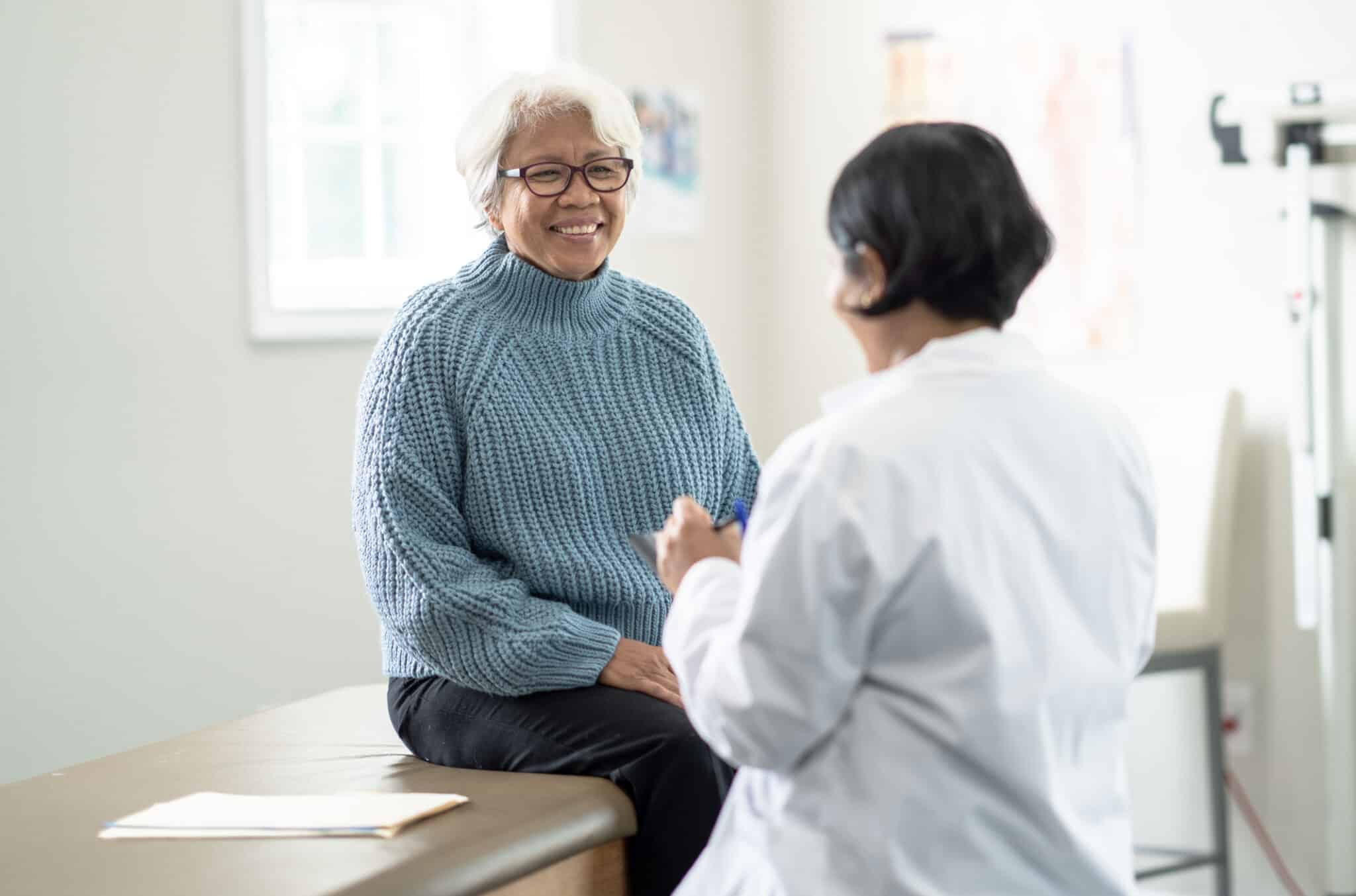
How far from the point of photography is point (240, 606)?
10.0 feet

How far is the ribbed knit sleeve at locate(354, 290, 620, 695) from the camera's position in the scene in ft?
6.15

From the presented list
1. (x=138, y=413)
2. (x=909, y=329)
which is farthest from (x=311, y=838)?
(x=138, y=413)

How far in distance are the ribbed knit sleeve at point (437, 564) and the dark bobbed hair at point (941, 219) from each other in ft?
2.56

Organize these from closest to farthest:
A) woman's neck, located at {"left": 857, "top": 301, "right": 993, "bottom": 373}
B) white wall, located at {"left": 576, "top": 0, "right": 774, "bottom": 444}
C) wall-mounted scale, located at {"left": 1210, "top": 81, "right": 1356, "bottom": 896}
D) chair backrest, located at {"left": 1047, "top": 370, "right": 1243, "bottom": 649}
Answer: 1. woman's neck, located at {"left": 857, "top": 301, "right": 993, "bottom": 373}
2. wall-mounted scale, located at {"left": 1210, "top": 81, "right": 1356, "bottom": 896}
3. chair backrest, located at {"left": 1047, "top": 370, "right": 1243, "bottom": 649}
4. white wall, located at {"left": 576, "top": 0, "right": 774, "bottom": 444}

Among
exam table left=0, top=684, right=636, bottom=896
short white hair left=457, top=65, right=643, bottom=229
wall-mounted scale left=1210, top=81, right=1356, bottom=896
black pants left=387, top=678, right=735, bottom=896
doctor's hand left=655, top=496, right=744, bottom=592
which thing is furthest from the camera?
wall-mounted scale left=1210, top=81, right=1356, bottom=896

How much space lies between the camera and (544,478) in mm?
1980

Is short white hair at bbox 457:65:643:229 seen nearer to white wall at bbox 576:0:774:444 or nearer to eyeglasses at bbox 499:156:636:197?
eyeglasses at bbox 499:156:636:197

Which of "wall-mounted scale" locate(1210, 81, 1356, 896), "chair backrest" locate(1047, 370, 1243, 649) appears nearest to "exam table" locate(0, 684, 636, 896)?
"chair backrest" locate(1047, 370, 1243, 649)

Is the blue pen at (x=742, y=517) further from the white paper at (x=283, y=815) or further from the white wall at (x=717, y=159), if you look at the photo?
the white wall at (x=717, y=159)

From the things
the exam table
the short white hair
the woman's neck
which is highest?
the short white hair

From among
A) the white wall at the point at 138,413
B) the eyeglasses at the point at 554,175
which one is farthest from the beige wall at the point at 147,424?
the eyeglasses at the point at 554,175

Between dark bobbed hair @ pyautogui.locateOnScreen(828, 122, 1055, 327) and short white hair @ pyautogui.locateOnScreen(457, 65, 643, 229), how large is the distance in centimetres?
85

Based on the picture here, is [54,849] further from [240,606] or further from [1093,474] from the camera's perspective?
[240,606]

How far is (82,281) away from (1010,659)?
84.7 inches
